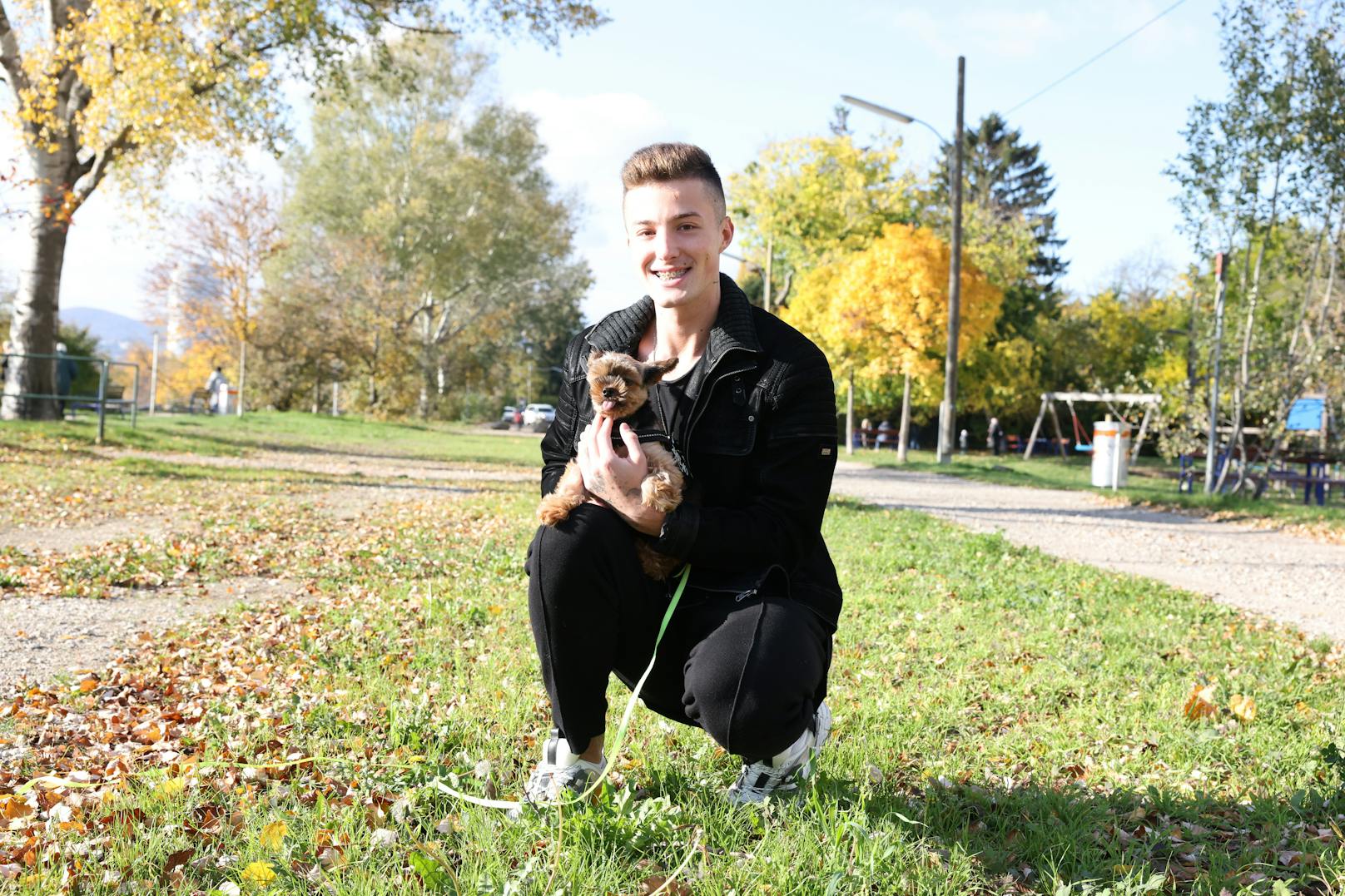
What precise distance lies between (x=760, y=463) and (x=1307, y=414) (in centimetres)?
2080

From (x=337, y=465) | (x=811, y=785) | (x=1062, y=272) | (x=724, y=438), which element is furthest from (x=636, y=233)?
(x=1062, y=272)

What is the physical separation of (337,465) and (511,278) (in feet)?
93.5

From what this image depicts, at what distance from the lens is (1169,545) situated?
10.8 meters

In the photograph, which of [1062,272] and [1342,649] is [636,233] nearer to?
[1342,649]

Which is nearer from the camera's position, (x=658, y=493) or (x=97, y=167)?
(x=658, y=493)

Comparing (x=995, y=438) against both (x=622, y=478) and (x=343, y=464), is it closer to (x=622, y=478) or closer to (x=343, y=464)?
(x=343, y=464)

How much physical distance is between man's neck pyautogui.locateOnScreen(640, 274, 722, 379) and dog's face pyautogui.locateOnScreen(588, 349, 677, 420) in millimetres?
192

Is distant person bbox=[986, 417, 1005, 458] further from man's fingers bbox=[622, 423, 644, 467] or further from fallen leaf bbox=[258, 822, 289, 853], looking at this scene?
fallen leaf bbox=[258, 822, 289, 853]

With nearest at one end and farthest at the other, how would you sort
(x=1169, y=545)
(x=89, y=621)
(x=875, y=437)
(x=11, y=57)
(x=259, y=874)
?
(x=259, y=874), (x=89, y=621), (x=1169, y=545), (x=11, y=57), (x=875, y=437)

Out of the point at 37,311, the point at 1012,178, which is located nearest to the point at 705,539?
the point at 37,311

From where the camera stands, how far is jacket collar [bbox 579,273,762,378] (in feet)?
9.59

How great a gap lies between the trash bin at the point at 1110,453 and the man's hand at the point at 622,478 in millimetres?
16625

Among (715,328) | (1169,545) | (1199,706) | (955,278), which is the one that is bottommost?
(1199,706)

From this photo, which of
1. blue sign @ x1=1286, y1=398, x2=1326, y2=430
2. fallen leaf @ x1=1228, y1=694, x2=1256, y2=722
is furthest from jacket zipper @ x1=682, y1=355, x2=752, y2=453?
blue sign @ x1=1286, y1=398, x2=1326, y2=430
